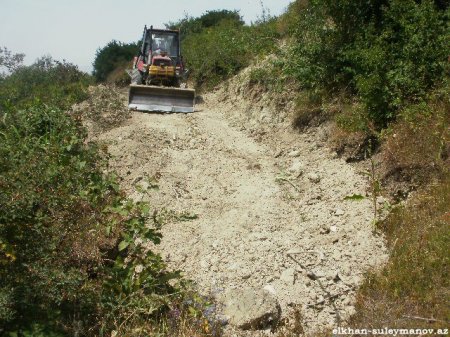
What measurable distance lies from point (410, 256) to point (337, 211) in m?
1.44

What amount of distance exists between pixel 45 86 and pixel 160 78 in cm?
1178

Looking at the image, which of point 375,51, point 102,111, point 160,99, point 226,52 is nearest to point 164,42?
point 226,52

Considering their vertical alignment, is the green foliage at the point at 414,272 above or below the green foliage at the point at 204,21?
below

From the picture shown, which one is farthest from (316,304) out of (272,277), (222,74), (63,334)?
(222,74)

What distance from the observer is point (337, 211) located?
5.84 meters

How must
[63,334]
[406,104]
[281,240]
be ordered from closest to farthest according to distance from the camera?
[63,334]
[281,240]
[406,104]

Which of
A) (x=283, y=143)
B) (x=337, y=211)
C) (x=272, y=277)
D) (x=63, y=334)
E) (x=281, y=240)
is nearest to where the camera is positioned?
(x=63, y=334)

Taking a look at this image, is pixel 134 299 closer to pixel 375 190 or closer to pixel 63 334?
pixel 63 334

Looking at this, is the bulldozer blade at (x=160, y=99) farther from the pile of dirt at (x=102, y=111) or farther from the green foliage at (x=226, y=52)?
the green foliage at (x=226, y=52)

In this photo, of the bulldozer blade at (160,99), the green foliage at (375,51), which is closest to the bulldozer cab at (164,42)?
the bulldozer blade at (160,99)

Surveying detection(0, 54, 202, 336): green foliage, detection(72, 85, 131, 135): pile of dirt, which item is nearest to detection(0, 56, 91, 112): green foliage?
detection(72, 85, 131, 135): pile of dirt

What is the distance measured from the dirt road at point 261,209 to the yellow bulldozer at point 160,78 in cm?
141

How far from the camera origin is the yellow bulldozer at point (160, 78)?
37.0 feet

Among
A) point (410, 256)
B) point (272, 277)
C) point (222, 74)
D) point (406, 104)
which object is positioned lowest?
point (272, 277)
